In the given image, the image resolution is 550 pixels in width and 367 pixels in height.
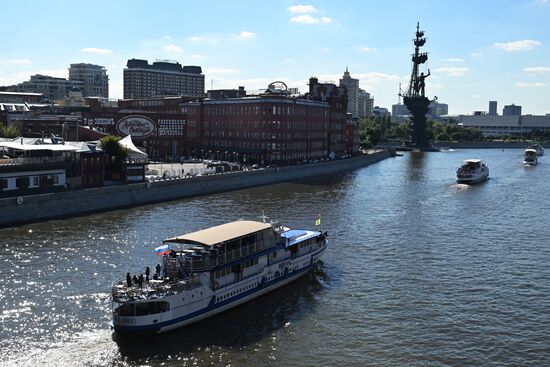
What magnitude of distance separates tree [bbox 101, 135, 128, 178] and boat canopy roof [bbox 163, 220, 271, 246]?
44.3m

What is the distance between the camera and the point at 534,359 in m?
31.6

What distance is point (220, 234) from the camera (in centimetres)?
3909

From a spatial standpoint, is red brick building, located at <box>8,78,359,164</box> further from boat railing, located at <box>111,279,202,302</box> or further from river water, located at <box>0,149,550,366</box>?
boat railing, located at <box>111,279,202,302</box>

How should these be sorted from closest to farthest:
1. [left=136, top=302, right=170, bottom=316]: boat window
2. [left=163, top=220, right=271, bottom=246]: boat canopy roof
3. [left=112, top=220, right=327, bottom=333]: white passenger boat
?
1. [left=136, top=302, right=170, bottom=316]: boat window
2. [left=112, top=220, right=327, bottom=333]: white passenger boat
3. [left=163, top=220, right=271, bottom=246]: boat canopy roof

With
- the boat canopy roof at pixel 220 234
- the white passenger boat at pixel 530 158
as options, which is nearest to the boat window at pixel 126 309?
the boat canopy roof at pixel 220 234

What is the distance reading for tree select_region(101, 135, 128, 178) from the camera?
266 ft

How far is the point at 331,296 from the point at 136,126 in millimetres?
86707

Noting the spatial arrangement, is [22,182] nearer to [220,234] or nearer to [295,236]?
Answer: [295,236]

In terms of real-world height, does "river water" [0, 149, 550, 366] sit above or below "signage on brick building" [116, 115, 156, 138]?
below

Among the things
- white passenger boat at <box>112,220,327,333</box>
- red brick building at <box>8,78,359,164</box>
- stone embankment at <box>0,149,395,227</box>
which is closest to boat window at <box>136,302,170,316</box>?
white passenger boat at <box>112,220,327,333</box>

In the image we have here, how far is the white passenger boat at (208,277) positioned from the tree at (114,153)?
140ft

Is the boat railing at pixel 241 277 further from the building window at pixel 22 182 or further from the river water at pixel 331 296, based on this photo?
the building window at pixel 22 182

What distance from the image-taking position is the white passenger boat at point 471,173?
378 feet

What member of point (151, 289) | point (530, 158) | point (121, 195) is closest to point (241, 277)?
point (151, 289)
